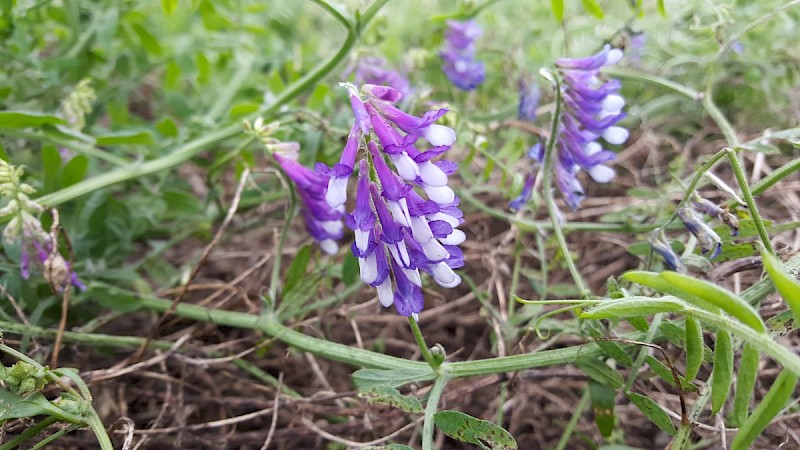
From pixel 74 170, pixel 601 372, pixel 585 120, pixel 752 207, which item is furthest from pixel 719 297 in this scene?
pixel 74 170

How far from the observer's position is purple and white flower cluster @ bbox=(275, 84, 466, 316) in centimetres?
110

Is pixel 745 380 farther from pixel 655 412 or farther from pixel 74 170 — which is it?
pixel 74 170

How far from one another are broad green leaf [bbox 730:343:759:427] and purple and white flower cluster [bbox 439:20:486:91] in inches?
59.1

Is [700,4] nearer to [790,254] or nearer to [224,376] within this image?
[790,254]

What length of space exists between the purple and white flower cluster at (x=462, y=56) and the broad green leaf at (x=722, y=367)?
4.77 ft

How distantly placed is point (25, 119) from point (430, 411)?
1158 mm

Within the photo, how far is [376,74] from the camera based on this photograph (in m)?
2.14

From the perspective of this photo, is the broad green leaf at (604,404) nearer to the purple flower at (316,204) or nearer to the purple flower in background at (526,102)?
the purple flower at (316,204)

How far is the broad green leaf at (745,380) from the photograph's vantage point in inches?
36.9

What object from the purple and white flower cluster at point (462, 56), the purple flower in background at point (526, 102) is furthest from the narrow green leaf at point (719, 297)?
the purple and white flower cluster at point (462, 56)

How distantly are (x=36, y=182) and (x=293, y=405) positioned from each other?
0.88 m

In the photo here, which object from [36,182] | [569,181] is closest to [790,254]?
[569,181]

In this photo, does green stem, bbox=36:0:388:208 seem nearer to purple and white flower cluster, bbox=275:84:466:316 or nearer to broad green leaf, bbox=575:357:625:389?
purple and white flower cluster, bbox=275:84:466:316

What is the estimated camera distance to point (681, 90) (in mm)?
1695
